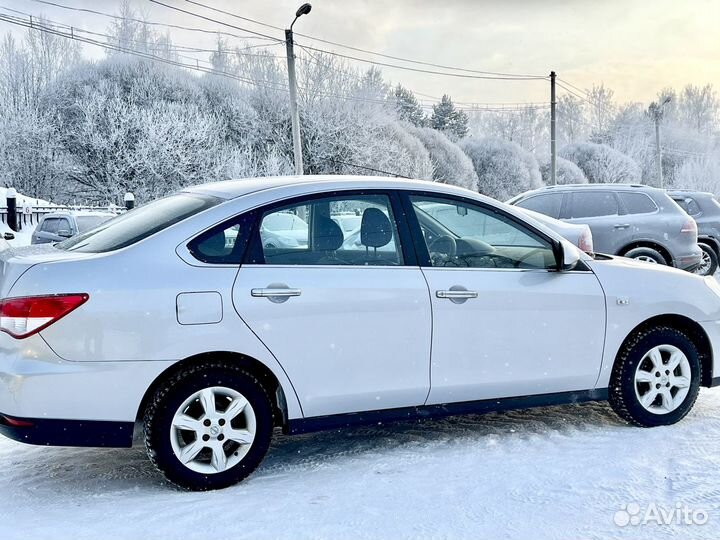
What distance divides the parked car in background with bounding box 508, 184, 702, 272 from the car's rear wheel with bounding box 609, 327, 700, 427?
5.93 meters

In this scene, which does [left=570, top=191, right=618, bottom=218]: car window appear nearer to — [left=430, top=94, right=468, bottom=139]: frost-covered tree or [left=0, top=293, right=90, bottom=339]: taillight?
[left=0, top=293, right=90, bottom=339]: taillight

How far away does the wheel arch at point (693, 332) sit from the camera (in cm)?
496

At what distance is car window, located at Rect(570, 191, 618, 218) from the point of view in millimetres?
11109

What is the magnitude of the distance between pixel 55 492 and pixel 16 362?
2.72 ft

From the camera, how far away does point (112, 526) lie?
3.56 meters

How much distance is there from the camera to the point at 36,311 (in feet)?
12.0

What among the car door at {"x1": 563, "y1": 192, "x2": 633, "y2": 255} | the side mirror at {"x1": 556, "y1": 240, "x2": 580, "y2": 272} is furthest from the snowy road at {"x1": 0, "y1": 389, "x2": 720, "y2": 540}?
the car door at {"x1": 563, "y1": 192, "x2": 633, "y2": 255}

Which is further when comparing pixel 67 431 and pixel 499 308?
pixel 499 308

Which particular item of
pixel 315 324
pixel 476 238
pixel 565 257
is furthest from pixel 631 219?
pixel 315 324

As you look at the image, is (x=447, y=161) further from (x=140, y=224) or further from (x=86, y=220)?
(x=140, y=224)

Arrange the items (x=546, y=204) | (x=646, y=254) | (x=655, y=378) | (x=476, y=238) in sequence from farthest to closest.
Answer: (x=546, y=204) < (x=646, y=254) < (x=655, y=378) < (x=476, y=238)

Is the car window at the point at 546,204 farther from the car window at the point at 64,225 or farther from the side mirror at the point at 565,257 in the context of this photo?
the car window at the point at 64,225

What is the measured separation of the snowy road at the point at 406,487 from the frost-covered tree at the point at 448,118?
72680 mm

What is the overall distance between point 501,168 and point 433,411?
6002 cm
